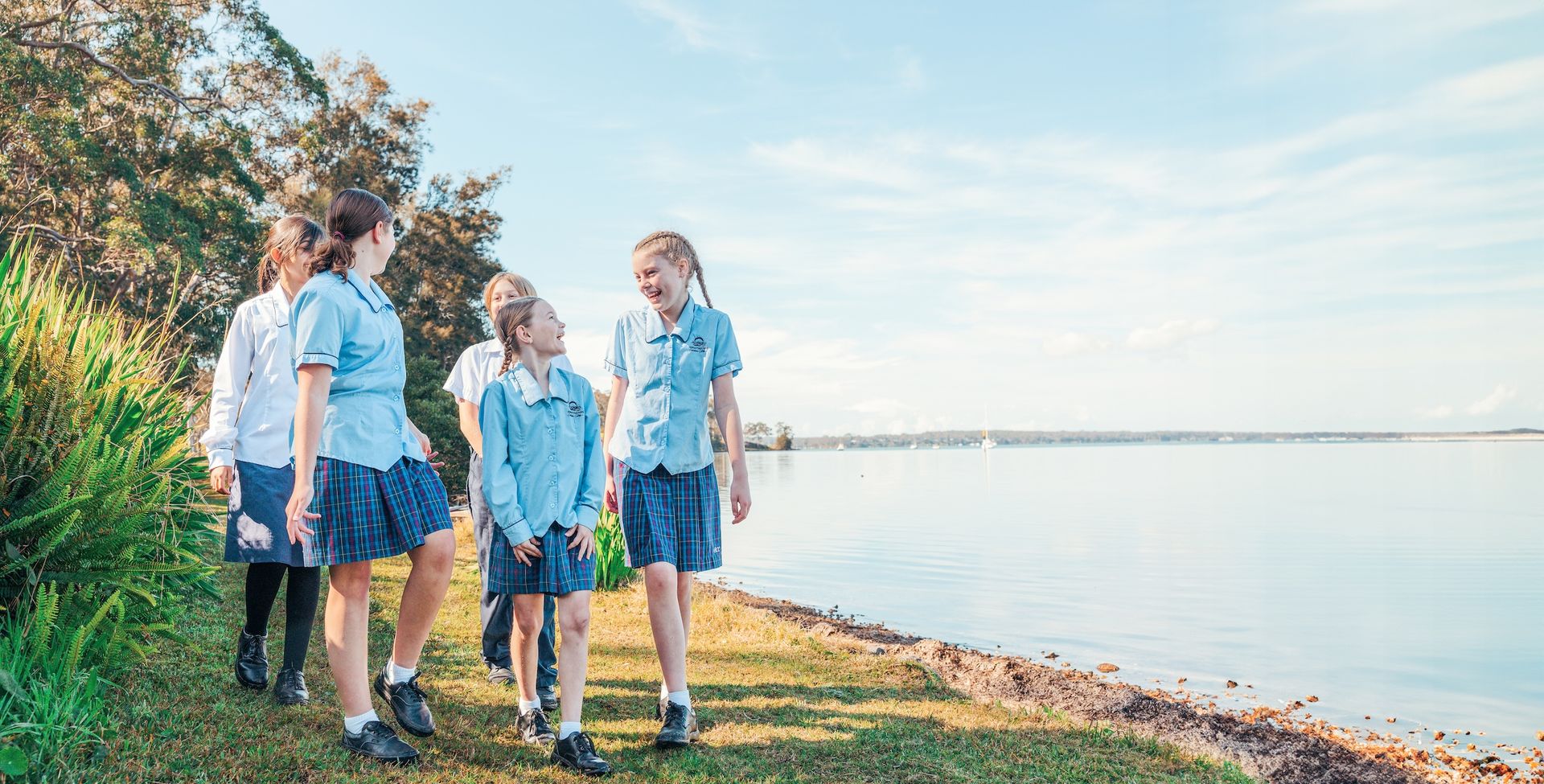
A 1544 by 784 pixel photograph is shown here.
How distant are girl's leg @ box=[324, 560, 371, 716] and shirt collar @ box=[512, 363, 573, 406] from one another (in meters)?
0.78

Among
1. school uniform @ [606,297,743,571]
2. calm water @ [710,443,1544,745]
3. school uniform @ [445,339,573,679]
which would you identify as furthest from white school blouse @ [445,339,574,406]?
calm water @ [710,443,1544,745]

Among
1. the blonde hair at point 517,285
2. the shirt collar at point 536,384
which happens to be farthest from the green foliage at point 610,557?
the shirt collar at point 536,384

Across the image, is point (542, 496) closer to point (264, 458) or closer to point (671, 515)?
point (671, 515)

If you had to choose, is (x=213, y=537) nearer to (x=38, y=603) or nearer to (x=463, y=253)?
(x=38, y=603)

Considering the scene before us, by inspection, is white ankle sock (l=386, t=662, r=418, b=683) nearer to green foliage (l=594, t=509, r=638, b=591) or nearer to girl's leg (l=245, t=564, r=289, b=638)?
girl's leg (l=245, t=564, r=289, b=638)

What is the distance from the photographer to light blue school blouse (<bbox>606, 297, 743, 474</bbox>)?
3.65 m

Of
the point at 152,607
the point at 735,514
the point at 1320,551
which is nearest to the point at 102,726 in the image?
the point at 152,607

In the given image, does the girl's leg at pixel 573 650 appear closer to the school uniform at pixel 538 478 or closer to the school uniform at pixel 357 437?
the school uniform at pixel 538 478

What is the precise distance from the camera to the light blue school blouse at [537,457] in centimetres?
326

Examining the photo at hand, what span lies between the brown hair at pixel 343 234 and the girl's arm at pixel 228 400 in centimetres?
69

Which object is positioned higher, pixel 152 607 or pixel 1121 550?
pixel 152 607

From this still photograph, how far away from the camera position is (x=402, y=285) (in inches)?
1135

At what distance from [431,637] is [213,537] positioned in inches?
51.7

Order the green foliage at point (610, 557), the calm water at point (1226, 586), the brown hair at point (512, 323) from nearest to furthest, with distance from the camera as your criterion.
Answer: the brown hair at point (512, 323) < the green foliage at point (610, 557) < the calm water at point (1226, 586)
